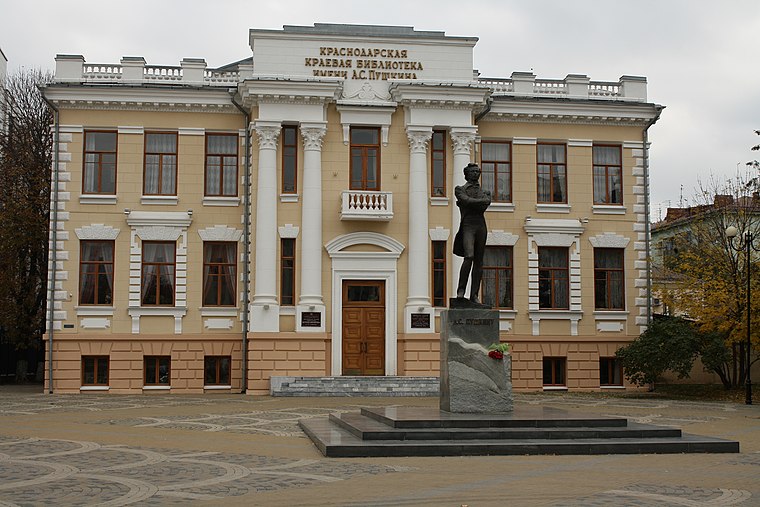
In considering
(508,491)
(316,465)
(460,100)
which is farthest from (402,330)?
(508,491)

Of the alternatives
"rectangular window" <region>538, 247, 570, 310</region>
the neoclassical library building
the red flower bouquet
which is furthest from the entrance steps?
the red flower bouquet

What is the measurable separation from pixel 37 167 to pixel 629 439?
94.7 ft

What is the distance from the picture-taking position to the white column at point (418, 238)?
31.1 metres

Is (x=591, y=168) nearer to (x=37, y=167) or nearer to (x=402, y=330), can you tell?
(x=402, y=330)

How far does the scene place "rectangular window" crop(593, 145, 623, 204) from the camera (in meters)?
34.2

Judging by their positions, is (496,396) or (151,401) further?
(151,401)

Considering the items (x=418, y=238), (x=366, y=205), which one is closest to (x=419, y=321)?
(x=418, y=238)

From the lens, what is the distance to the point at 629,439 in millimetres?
15633

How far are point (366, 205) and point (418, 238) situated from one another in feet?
6.91

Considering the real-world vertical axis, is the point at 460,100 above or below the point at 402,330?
above

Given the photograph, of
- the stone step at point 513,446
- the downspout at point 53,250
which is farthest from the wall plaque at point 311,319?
the stone step at point 513,446

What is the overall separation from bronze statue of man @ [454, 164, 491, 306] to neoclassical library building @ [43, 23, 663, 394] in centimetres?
1168

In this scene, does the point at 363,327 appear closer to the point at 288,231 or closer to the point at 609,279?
the point at 288,231

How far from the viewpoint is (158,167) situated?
32312mm
